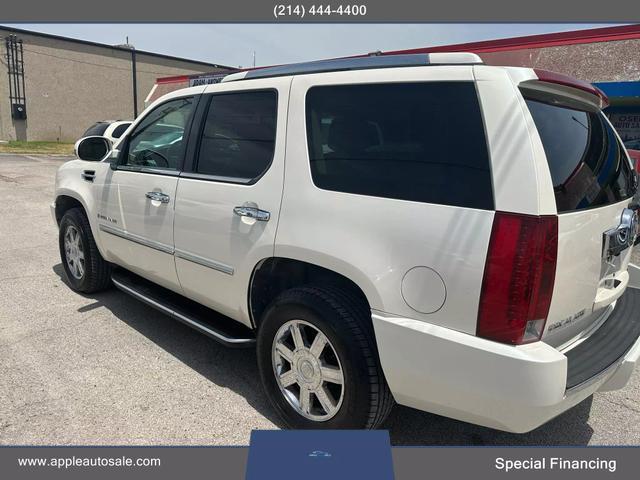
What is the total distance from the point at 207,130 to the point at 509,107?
2.03 metres

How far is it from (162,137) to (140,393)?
1.97 meters

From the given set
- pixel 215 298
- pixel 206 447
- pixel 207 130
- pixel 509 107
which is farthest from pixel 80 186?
pixel 509 107

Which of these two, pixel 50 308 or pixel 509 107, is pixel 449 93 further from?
pixel 50 308

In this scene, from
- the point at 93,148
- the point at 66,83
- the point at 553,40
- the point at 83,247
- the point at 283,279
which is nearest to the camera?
the point at 283,279

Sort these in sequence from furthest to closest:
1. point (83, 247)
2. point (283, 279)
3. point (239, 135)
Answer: point (83, 247) → point (239, 135) → point (283, 279)

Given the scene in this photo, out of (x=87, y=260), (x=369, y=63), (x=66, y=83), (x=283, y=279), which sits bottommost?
(x=87, y=260)

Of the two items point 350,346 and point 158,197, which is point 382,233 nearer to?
point 350,346

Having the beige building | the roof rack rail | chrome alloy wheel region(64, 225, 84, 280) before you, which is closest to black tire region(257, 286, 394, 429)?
the roof rack rail

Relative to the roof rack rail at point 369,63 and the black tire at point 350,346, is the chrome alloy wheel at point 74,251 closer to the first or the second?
the roof rack rail at point 369,63

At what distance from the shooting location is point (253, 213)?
2721mm

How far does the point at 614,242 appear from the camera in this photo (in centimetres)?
240

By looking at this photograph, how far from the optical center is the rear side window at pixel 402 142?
6.56 feet

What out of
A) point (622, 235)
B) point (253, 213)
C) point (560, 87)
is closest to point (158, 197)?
point (253, 213)

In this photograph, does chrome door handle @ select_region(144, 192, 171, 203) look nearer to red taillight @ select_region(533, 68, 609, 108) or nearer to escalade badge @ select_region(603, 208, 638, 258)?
red taillight @ select_region(533, 68, 609, 108)
